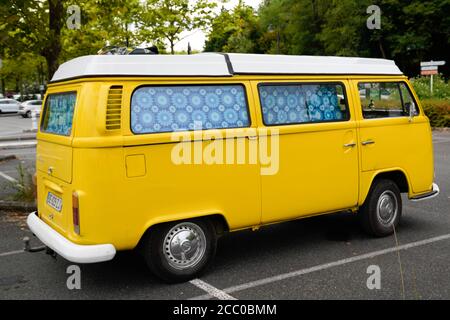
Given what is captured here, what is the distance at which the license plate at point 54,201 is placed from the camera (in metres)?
4.58

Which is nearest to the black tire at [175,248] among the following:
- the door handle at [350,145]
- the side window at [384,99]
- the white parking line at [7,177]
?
the door handle at [350,145]

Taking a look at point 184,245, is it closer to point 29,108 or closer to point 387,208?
point 387,208

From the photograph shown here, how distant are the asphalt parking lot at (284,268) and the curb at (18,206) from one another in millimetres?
1078

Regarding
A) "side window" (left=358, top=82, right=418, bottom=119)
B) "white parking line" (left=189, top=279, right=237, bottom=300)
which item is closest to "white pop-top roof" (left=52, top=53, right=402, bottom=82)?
"side window" (left=358, top=82, right=418, bottom=119)

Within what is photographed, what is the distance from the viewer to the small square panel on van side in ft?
13.9

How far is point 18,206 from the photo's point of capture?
785cm

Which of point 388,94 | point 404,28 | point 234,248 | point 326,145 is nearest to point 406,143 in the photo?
point 388,94

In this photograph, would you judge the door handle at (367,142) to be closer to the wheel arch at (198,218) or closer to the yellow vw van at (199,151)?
the yellow vw van at (199,151)

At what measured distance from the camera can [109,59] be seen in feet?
14.0

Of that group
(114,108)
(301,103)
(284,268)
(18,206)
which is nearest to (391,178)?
(301,103)

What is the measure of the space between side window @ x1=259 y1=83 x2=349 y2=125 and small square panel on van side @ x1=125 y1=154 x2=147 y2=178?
1369mm

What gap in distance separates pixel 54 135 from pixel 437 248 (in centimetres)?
422

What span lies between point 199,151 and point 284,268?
4.92 ft

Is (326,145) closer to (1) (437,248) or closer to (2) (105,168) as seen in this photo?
(1) (437,248)
